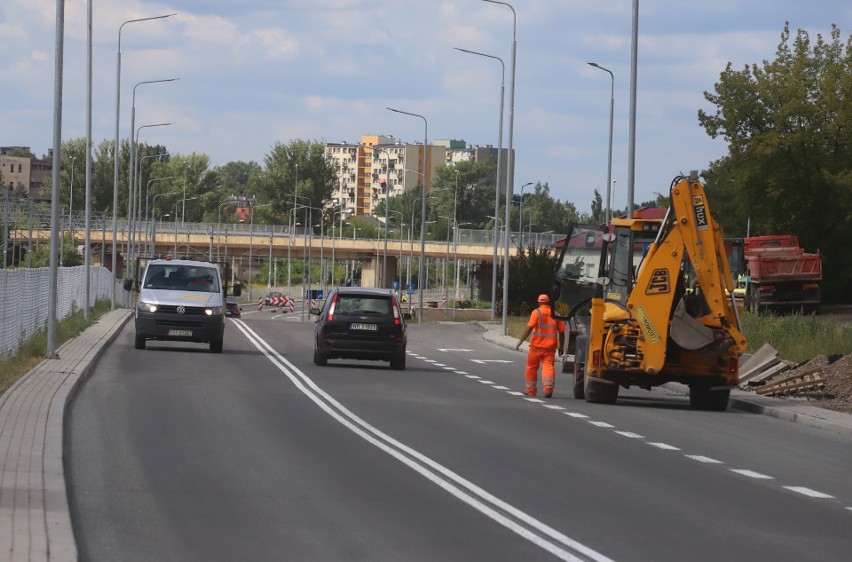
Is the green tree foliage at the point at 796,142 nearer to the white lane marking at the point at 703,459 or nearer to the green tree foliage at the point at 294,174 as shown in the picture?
the white lane marking at the point at 703,459

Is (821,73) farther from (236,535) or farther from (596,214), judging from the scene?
(596,214)

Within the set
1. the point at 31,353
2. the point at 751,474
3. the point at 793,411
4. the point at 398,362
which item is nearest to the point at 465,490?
the point at 751,474

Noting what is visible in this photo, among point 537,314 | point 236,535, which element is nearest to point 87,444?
point 236,535

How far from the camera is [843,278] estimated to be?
66812mm

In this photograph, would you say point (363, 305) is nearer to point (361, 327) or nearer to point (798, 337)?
point (361, 327)

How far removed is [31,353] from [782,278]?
36.4 metres

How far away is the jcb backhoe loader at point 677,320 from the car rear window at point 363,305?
25.4ft

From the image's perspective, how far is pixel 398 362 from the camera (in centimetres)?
3098

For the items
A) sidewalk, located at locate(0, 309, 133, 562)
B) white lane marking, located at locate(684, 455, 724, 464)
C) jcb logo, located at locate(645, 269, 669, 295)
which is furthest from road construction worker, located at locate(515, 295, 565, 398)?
white lane marking, located at locate(684, 455, 724, 464)

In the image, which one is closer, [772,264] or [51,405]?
[51,405]

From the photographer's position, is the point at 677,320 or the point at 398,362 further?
the point at 398,362

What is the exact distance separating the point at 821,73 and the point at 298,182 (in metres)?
125

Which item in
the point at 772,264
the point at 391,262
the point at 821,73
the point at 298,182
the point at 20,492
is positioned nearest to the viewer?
the point at 20,492

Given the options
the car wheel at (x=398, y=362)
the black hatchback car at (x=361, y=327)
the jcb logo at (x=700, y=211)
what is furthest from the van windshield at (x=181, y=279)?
the jcb logo at (x=700, y=211)
